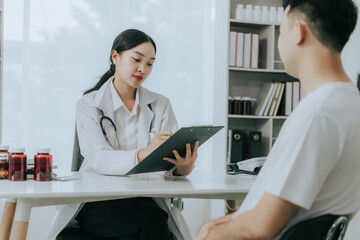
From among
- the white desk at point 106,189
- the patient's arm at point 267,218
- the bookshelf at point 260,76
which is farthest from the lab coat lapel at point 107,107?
the bookshelf at point 260,76

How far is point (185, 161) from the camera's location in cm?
179

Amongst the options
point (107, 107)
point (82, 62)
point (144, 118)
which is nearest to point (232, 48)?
point (82, 62)

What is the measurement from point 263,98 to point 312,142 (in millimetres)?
2969

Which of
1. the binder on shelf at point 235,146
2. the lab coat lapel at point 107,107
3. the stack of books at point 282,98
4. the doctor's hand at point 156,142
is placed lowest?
the binder on shelf at point 235,146

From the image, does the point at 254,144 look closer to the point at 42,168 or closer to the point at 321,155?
the point at 42,168

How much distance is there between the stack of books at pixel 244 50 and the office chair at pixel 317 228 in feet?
9.11

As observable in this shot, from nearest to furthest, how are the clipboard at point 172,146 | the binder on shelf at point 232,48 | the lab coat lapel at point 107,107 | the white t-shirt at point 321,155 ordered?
the white t-shirt at point 321,155, the clipboard at point 172,146, the lab coat lapel at point 107,107, the binder on shelf at point 232,48

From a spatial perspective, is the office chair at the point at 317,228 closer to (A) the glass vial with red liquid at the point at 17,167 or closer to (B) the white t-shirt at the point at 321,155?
(B) the white t-shirt at the point at 321,155

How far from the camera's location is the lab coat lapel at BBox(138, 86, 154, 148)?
207 cm

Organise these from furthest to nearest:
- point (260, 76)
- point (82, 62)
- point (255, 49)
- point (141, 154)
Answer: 1. point (260, 76)
2. point (255, 49)
3. point (82, 62)
4. point (141, 154)

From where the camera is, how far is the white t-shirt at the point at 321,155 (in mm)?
844

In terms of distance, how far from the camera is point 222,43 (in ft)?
12.1

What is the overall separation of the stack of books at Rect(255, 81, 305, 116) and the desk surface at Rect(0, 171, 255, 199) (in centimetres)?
190

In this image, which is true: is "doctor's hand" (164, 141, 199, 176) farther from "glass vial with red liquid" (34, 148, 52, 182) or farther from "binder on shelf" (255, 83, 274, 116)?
"binder on shelf" (255, 83, 274, 116)
